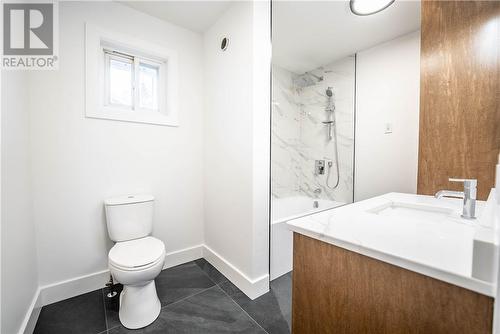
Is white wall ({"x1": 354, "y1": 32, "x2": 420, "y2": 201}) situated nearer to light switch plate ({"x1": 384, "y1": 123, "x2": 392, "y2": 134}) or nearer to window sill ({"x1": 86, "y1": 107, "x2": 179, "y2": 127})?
light switch plate ({"x1": 384, "y1": 123, "x2": 392, "y2": 134})

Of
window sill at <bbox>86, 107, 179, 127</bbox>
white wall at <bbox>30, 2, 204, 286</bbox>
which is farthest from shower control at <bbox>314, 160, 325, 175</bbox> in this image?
→ window sill at <bbox>86, 107, 179, 127</bbox>

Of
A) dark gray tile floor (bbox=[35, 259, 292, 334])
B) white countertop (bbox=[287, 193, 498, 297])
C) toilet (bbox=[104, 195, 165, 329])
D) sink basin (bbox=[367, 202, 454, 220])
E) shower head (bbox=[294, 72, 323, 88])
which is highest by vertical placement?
shower head (bbox=[294, 72, 323, 88])

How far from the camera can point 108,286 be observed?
1.80 m

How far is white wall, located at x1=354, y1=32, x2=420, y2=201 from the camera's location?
2.18 meters

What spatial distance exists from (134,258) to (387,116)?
9.04 ft

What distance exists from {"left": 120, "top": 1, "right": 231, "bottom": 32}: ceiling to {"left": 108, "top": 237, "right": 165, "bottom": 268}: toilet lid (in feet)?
6.78

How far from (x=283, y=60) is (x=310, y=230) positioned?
2.63m

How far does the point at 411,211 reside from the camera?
4.34ft

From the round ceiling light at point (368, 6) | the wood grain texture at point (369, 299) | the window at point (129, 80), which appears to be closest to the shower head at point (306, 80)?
the round ceiling light at point (368, 6)

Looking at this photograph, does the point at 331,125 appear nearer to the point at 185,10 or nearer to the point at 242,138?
the point at 242,138

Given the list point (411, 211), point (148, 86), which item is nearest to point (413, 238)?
point (411, 211)

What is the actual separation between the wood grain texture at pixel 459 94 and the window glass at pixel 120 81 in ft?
8.33

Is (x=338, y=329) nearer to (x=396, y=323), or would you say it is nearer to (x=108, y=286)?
(x=396, y=323)

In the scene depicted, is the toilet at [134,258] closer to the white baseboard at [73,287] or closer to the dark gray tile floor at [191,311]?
the dark gray tile floor at [191,311]
